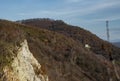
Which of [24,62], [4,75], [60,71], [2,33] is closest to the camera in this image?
[4,75]

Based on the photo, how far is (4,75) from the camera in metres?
17.8

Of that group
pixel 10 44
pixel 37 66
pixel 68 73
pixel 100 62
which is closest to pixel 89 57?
pixel 100 62

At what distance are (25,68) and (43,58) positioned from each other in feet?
67.9

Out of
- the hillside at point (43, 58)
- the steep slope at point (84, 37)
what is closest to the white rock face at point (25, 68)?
the hillside at point (43, 58)

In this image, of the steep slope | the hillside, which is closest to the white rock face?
the hillside

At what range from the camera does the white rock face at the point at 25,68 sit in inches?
760

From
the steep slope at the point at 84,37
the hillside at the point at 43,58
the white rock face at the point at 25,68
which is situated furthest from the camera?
the steep slope at the point at 84,37

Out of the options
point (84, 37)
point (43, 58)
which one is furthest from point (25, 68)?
point (84, 37)

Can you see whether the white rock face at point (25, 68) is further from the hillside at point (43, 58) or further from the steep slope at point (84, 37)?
the steep slope at point (84, 37)

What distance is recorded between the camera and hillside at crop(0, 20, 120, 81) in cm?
1944

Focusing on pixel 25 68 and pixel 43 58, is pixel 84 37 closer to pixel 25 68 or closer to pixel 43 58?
pixel 43 58

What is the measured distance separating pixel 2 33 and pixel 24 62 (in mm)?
2473

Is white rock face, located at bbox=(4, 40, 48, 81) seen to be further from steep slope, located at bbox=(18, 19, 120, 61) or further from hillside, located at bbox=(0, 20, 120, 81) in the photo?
steep slope, located at bbox=(18, 19, 120, 61)

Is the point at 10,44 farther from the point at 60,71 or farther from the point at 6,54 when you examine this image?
the point at 60,71
